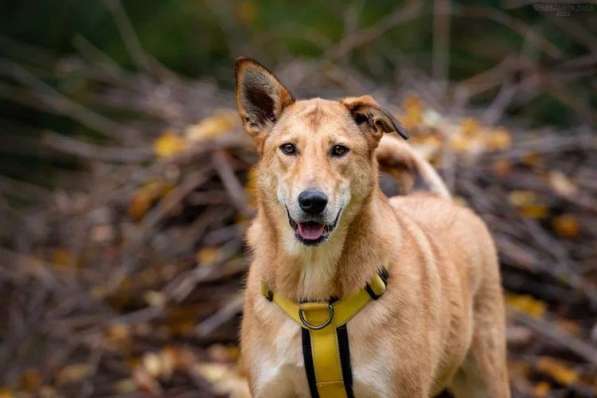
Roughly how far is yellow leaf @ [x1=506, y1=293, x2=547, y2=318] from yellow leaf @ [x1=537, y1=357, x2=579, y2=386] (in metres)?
0.32

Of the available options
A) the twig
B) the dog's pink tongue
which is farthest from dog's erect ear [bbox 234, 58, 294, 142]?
the twig

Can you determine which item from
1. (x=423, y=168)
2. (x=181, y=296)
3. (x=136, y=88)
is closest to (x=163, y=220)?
(x=181, y=296)

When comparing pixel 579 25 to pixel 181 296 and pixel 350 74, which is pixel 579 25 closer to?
pixel 350 74

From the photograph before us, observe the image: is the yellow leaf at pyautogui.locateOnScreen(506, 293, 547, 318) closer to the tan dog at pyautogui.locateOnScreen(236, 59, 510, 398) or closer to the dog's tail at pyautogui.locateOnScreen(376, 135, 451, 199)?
Result: the dog's tail at pyautogui.locateOnScreen(376, 135, 451, 199)

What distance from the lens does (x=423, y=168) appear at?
17.0 feet

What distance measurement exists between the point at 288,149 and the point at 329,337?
2.47 feet

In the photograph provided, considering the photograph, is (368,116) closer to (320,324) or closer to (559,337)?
(320,324)

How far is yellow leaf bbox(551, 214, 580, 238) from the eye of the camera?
696cm

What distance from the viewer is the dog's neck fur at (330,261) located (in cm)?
392

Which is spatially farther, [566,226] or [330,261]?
[566,226]

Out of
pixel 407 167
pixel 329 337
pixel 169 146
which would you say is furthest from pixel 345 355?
pixel 169 146

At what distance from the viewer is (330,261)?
3.93m

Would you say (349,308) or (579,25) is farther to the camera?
(579,25)

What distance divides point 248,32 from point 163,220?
16.9 feet
